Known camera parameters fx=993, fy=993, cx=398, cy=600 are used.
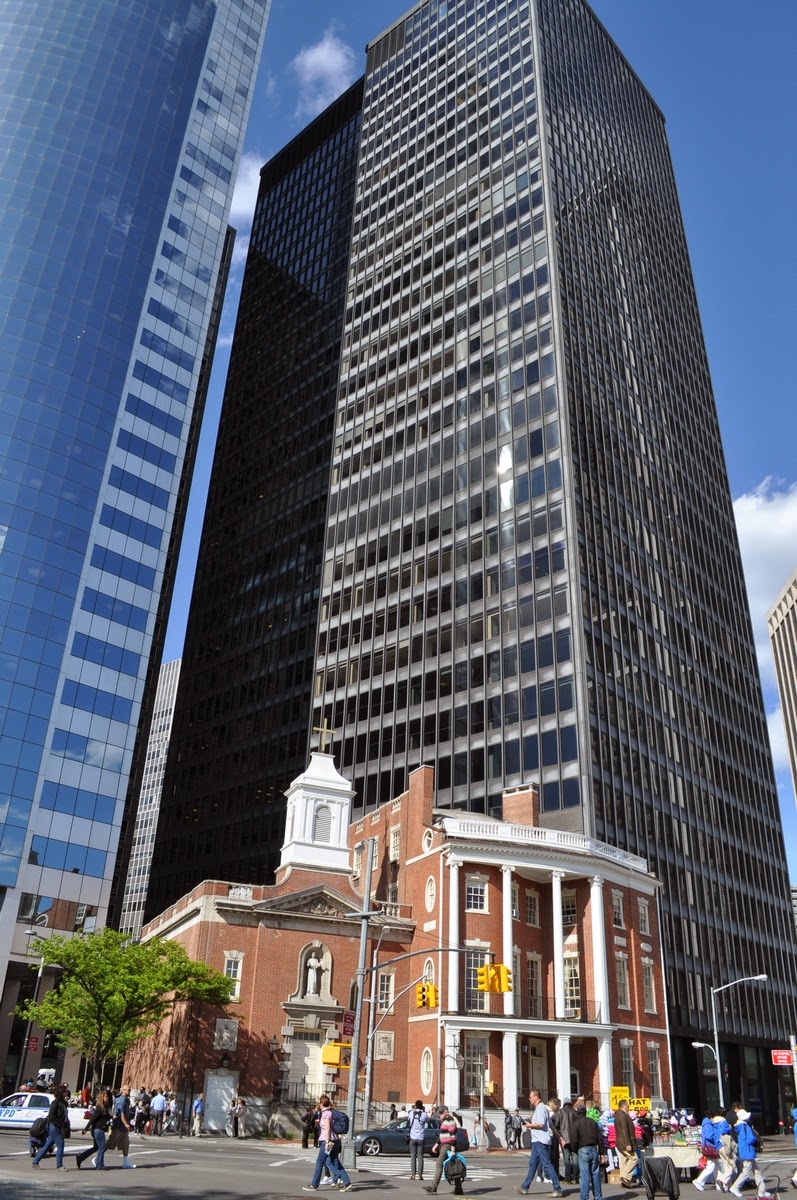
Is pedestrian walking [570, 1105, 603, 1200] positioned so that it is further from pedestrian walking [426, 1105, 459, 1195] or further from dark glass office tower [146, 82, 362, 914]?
dark glass office tower [146, 82, 362, 914]

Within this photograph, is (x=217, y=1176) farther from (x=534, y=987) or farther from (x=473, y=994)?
(x=534, y=987)

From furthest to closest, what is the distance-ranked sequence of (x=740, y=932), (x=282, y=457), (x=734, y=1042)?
(x=282, y=457) < (x=740, y=932) < (x=734, y=1042)

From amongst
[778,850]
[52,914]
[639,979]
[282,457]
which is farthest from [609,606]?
[282,457]

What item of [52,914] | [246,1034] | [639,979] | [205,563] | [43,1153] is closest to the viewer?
[43,1153]

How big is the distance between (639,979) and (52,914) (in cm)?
3620

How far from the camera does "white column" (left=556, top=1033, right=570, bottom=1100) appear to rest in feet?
160

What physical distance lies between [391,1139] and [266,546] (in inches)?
3442

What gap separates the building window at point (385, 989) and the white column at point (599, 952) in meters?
11.0

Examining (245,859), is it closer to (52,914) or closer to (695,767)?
(52,914)

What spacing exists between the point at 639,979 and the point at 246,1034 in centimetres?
2245

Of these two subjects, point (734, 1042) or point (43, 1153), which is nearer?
point (43, 1153)

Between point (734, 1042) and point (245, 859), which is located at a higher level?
point (245, 859)

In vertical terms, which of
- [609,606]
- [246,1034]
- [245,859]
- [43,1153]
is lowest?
[43,1153]

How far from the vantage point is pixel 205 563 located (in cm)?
13088
